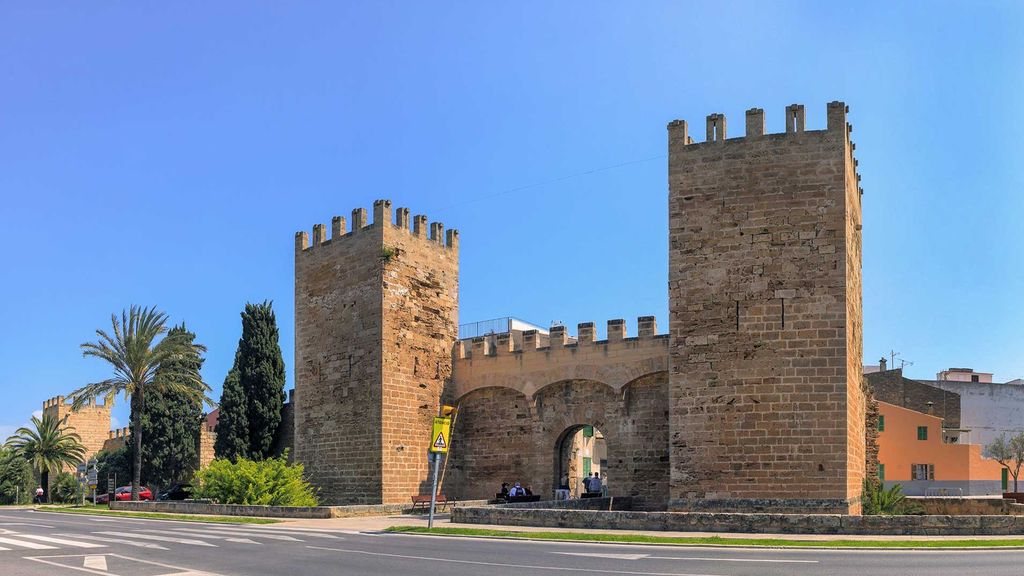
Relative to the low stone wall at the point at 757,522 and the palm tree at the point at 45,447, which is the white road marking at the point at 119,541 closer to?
the low stone wall at the point at 757,522

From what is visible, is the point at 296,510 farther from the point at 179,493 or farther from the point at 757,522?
the point at 179,493

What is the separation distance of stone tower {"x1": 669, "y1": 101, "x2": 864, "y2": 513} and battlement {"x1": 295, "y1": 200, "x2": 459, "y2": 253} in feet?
32.2

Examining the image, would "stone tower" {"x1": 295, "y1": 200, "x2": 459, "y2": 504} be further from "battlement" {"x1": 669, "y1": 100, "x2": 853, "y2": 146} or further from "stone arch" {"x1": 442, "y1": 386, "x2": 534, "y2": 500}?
"battlement" {"x1": 669, "y1": 100, "x2": 853, "y2": 146}

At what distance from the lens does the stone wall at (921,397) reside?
51.1 metres

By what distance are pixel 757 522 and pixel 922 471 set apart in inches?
1363

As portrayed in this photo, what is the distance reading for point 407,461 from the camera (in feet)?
92.7

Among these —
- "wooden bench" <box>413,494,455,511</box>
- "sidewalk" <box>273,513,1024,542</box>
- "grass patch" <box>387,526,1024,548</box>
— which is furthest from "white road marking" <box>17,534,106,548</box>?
"wooden bench" <box>413,494,455,511</box>

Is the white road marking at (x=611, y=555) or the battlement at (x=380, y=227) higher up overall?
the battlement at (x=380, y=227)

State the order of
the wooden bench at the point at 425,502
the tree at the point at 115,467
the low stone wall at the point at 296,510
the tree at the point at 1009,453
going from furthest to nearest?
the tree at the point at 115,467 → the tree at the point at 1009,453 → the wooden bench at the point at 425,502 → the low stone wall at the point at 296,510

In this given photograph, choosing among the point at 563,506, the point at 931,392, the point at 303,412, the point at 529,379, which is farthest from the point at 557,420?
the point at 931,392

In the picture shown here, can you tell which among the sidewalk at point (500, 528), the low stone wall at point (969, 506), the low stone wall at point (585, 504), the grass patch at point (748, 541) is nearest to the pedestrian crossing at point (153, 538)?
the sidewalk at point (500, 528)

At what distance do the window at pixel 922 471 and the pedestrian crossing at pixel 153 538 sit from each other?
37.3 meters

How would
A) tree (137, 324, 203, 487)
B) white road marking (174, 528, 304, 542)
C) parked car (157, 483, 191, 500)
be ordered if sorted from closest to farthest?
white road marking (174, 528, 304, 542) < parked car (157, 483, 191, 500) < tree (137, 324, 203, 487)

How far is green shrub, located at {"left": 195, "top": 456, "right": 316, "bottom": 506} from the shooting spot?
26781 mm
